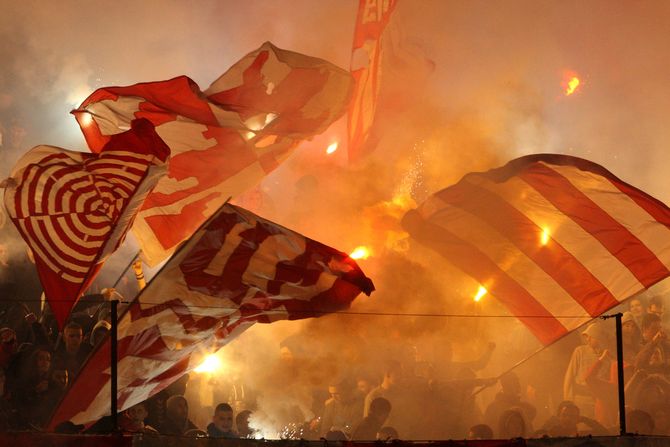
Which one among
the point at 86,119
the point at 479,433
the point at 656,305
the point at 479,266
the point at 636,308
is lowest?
the point at 479,433

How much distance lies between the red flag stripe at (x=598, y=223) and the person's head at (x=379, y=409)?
192 centimetres

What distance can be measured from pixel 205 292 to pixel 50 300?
929 millimetres

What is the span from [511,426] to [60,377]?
117 inches

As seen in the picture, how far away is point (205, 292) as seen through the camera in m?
5.74

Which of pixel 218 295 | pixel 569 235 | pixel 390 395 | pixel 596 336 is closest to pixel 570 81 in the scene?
pixel 596 336

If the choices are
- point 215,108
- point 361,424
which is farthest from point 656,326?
point 215,108

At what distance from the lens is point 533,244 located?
7109 millimetres

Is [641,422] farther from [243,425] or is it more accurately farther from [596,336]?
[243,425]

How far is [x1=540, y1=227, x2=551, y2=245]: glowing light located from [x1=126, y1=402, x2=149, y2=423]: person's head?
10.3 feet

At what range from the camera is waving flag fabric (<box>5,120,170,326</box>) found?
5500mm

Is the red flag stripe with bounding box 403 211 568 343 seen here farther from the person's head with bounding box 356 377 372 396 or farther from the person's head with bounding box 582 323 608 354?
the person's head with bounding box 356 377 372 396

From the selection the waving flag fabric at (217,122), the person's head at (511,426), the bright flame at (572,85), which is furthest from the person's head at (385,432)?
the bright flame at (572,85)

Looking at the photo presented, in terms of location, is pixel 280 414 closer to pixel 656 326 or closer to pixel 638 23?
pixel 656 326

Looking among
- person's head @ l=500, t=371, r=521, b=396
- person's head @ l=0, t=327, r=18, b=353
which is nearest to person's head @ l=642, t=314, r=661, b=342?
person's head @ l=500, t=371, r=521, b=396
